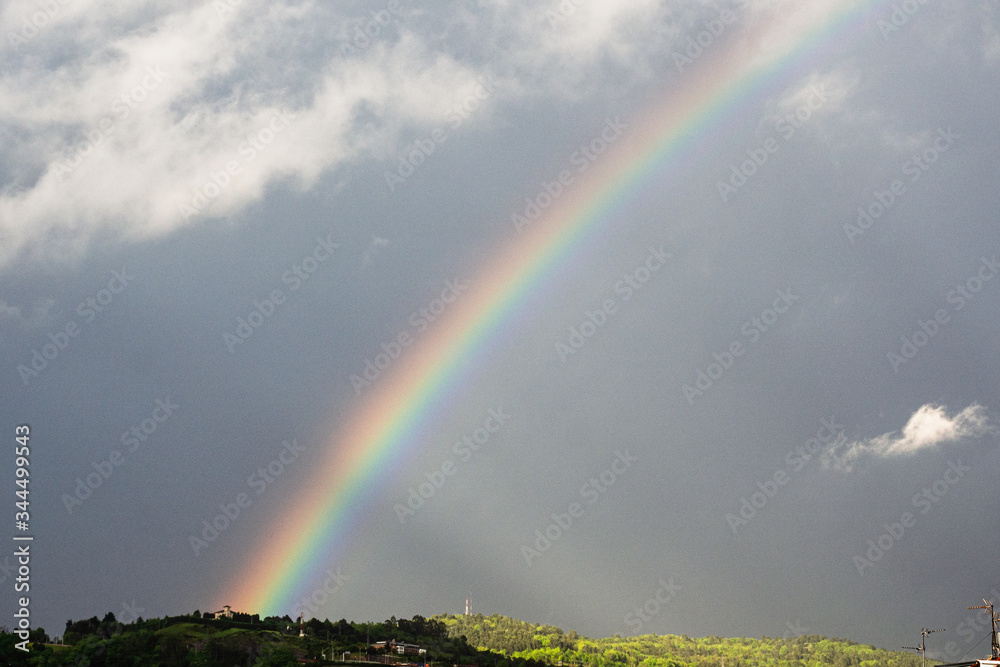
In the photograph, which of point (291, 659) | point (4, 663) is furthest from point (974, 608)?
point (4, 663)

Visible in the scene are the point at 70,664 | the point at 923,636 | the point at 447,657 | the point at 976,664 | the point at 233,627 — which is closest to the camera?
the point at 976,664

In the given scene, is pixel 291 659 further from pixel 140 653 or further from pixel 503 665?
pixel 503 665

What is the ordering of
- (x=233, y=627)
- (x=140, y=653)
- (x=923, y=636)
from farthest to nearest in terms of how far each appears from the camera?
(x=233, y=627)
(x=140, y=653)
(x=923, y=636)

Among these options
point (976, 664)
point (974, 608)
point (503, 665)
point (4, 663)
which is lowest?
point (976, 664)

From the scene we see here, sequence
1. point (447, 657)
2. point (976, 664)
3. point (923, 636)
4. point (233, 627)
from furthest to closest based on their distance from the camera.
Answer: point (447, 657) < point (233, 627) < point (923, 636) < point (976, 664)

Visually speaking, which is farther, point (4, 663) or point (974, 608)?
point (4, 663)

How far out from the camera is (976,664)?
235 ft

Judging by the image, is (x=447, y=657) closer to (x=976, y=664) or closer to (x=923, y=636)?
(x=923, y=636)

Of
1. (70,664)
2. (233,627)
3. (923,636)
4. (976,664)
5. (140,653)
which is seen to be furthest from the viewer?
(233,627)

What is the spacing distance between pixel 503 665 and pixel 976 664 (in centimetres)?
13065

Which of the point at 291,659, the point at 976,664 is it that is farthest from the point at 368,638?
the point at 976,664

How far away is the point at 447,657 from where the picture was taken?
19700cm

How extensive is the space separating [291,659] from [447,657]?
56.0 metres

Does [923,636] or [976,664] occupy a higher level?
[923,636]
